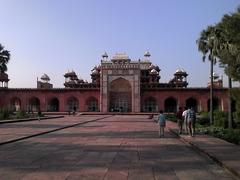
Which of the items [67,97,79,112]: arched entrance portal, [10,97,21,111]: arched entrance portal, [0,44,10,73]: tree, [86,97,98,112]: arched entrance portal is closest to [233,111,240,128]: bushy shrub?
[0,44,10,73]: tree

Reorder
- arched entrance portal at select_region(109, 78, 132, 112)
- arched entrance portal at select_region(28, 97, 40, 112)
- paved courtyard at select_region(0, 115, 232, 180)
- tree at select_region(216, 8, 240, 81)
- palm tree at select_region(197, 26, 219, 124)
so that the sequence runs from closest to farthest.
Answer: paved courtyard at select_region(0, 115, 232, 180), tree at select_region(216, 8, 240, 81), palm tree at select_region(197, 26, 219, 124), arched entrance portal at select_region(109, 78, 132, 112), arched entrance portal at select_region(28, 97, 40, 112)

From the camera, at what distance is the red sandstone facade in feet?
247

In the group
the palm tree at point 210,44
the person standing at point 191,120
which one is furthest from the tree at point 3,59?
the person standing at point 191,120

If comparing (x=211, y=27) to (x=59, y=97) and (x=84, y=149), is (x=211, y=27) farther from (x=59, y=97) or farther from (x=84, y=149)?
(x=59, y=97)

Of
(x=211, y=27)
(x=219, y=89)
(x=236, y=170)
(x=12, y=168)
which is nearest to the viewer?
(x=236, y=170)

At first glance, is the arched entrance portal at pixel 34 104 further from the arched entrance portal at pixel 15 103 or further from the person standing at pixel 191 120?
the person standing at pixel 191 120

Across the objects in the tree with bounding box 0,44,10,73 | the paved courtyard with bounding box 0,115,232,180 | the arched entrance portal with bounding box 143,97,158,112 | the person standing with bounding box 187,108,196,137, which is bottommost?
the paved courtyard with bounding box 0,115,232,180

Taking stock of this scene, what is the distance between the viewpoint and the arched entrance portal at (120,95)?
77375mm

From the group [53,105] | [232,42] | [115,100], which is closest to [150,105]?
[115,100]

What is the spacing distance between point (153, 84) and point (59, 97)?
17.6 meters

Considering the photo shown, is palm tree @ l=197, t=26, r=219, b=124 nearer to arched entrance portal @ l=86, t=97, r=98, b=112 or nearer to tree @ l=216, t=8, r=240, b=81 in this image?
tree @ l=216, t=8, r=240, b=81

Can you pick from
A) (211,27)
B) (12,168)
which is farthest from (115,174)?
(211,27)

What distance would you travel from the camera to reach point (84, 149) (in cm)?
1403

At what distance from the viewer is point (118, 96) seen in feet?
257
